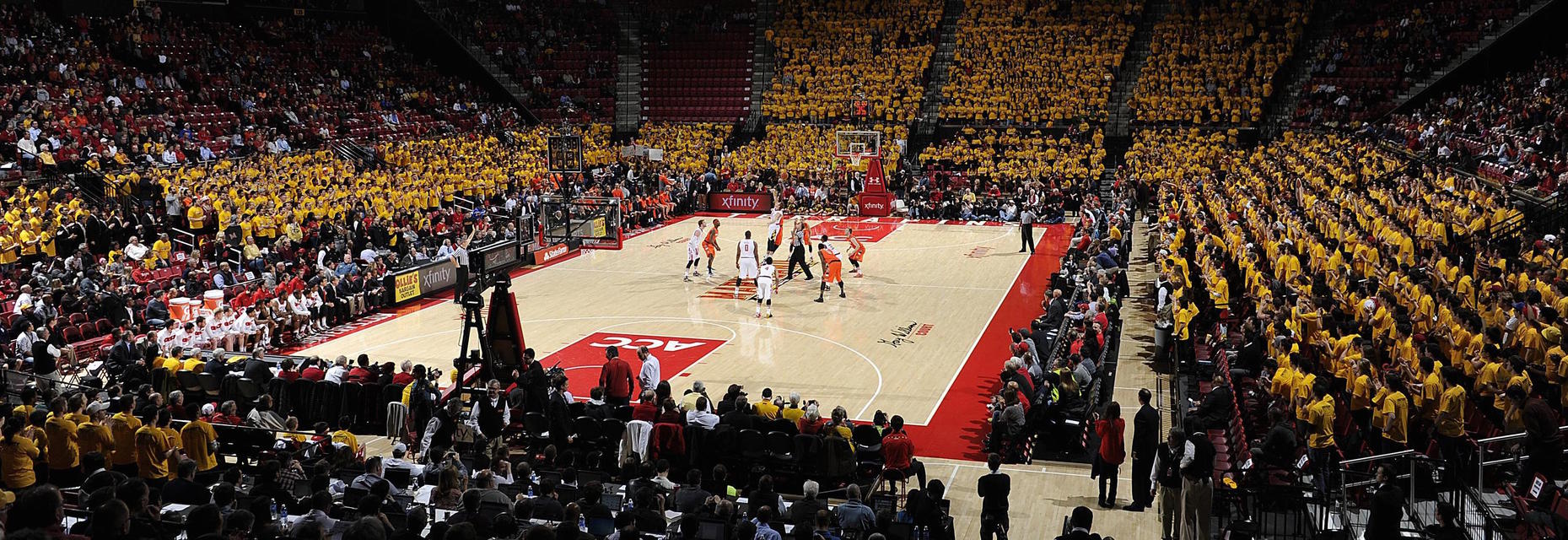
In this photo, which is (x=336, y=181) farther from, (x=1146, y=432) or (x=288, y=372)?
(x=1146, y=432)

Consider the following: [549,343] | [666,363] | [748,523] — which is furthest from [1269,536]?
[549,343]

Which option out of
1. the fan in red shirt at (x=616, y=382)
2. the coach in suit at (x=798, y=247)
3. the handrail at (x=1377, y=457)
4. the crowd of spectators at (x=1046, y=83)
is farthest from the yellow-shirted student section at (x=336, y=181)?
the handrail at (x=1377, y=457)

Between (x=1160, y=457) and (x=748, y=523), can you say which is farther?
(x=1160, y=457)

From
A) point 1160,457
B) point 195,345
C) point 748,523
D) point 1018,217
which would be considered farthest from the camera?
point 1018,217

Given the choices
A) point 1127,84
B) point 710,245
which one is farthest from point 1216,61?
point 710,245

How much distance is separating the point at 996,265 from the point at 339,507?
21.8 metres

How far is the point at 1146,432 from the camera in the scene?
1266 centimetres

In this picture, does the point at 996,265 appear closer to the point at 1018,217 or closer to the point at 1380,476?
the point at 1018,217

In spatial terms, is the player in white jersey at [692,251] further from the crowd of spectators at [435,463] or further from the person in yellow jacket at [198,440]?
the person in yellow jacket at [198,440]

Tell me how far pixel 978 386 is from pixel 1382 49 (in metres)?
32.7

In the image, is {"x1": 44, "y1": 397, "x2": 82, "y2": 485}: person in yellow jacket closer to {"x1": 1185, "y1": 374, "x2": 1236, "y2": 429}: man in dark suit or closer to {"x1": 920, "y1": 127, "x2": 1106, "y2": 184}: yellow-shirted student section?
{"x1": 1185, "y1": 374, "x2": 1236, "y2": 429}: man in dark suit

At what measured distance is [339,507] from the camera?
33.8 feet

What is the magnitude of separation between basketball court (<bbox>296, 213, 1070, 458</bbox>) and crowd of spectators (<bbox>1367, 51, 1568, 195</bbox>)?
9.93 m

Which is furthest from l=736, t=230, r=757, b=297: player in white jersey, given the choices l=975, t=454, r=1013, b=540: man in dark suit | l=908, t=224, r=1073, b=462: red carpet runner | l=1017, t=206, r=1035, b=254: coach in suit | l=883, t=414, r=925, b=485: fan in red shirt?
l=975, t=454, r=1013, b=540: man in dark suit
